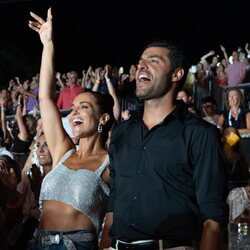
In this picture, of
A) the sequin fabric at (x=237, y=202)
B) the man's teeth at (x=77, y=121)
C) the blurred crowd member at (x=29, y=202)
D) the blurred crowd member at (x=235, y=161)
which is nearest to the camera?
the man's teeth at (x=77, y=121)

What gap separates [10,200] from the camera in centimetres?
632

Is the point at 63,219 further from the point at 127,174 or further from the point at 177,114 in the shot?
the point at 177,114

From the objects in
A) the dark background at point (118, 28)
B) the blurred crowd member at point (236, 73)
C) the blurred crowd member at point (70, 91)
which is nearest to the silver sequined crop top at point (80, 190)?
the blurred crowd member at point (70, 91)

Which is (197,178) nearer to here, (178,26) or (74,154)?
(74,154)

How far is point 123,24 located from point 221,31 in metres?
3.52

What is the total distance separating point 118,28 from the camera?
22609 mm

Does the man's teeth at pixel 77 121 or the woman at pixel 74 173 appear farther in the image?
the man's teeth at pixel 77 121

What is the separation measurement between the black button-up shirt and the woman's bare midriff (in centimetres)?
79

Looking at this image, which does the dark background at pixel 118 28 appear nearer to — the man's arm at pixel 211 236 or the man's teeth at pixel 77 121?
the man's teeth at pixel 77 121

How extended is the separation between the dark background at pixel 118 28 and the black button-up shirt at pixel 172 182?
16885 mm

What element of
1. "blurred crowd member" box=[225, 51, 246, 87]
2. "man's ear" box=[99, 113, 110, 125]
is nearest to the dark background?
"blurred crowd member" box=[225, 51, 246, 87]

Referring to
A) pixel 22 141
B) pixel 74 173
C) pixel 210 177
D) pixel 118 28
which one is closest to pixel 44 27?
pixel 74 173

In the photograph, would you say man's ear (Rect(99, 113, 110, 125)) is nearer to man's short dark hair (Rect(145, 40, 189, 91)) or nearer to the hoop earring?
the hoop earring

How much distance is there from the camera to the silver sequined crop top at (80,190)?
4184 millimetres
